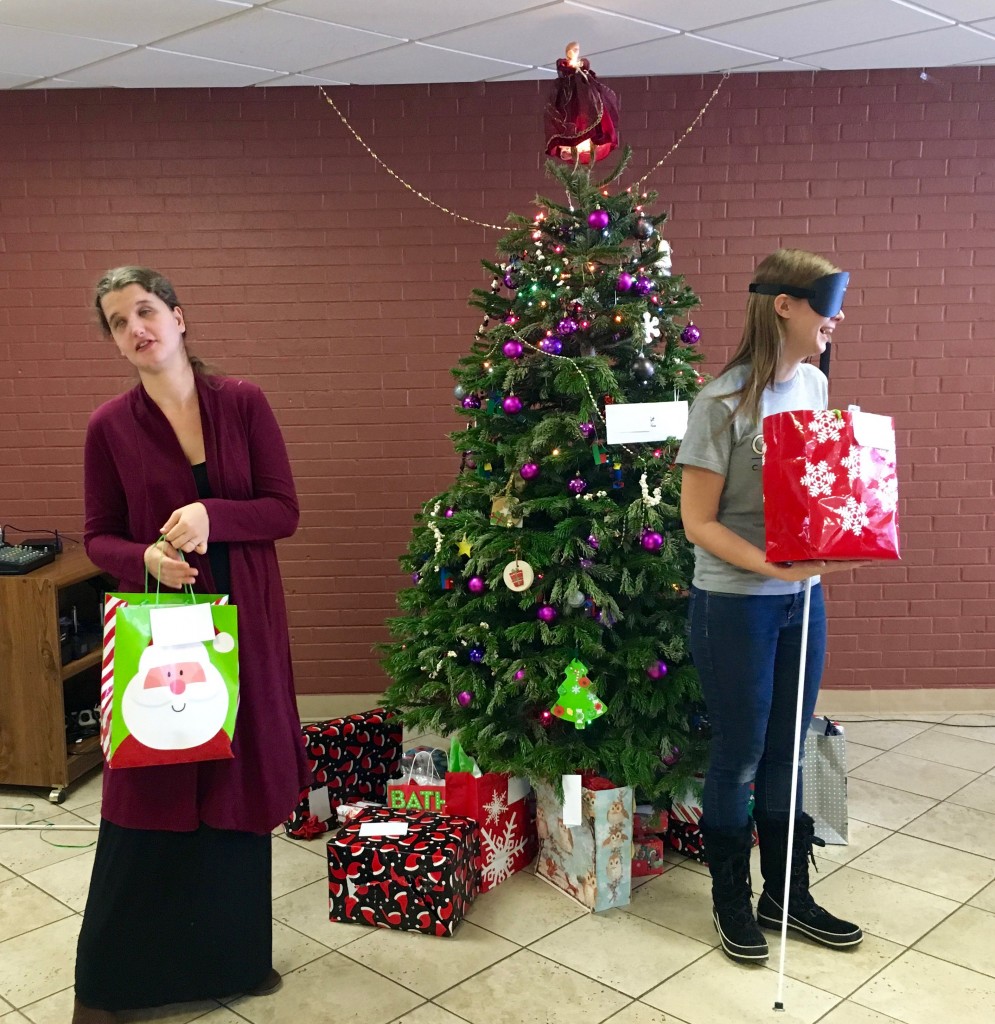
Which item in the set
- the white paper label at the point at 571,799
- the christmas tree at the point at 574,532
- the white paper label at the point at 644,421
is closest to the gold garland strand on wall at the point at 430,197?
the christmas tree at the point at 574,532

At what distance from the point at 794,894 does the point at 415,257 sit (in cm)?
277

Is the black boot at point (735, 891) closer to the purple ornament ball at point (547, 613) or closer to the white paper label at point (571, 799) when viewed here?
the white paper label at point (571, 799)

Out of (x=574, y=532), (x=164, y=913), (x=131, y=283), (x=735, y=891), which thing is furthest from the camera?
(x=574, y=532)

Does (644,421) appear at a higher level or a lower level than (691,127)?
lower

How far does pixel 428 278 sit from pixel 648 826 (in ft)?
7.70

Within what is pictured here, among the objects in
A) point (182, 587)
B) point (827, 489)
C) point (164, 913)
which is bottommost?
point (164, 913)

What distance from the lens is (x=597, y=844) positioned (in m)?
2.72

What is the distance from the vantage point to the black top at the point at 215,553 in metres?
2.21

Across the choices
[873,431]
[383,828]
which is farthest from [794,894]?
[873,431]

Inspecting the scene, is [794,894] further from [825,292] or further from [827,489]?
[825,292]

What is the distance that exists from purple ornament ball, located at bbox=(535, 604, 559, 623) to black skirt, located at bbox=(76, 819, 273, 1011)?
930mm

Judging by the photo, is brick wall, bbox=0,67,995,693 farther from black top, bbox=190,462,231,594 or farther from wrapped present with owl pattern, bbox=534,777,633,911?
black top, bbox=190,462,231,594

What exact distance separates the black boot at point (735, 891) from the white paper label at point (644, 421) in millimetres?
1035

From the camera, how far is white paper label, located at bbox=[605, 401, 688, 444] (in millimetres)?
2762
